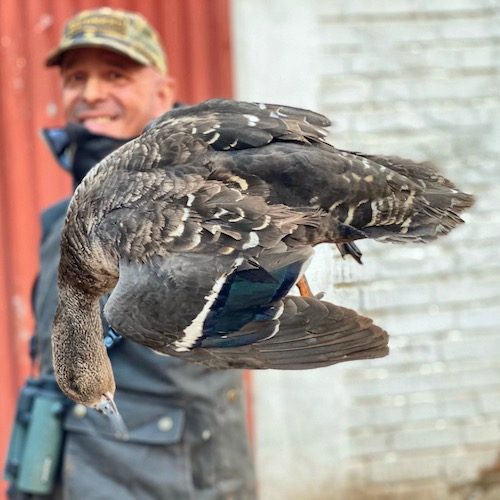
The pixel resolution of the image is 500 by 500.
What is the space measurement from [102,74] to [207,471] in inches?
51.4

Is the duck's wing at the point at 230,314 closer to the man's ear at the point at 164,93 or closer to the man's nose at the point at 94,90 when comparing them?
the man's nose at the point at 94,90

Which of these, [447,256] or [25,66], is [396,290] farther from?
[25,66]

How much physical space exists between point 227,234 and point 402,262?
9.16 feet

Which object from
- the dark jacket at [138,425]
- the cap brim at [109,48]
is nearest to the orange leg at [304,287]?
the dark jacket at [138,425]

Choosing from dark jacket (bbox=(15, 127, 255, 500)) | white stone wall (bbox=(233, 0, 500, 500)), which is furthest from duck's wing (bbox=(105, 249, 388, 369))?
white stone wall (bbox=(233, 0, 500, 500))

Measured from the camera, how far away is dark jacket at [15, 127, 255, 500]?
2.99 metres

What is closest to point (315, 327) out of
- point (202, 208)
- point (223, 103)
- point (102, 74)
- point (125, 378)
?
point (202, 208)

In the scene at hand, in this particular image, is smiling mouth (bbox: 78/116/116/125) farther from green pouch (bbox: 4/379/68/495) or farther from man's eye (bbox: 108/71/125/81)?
green pouch (bbox: 4/379/68/495)

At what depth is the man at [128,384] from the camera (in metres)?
3.00

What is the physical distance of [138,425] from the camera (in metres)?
3.02

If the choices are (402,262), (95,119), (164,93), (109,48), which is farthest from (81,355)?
(402,262)

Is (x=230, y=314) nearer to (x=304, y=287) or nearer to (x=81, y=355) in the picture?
(x=304, y=287)

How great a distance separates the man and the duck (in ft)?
1.74

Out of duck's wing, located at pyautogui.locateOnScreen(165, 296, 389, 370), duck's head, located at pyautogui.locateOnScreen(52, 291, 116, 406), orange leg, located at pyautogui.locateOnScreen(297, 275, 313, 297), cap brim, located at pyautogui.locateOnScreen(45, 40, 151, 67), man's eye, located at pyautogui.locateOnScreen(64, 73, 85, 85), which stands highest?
cap brim, located at pyautogui.locateOnScreen(45, 40, 151, 67)
